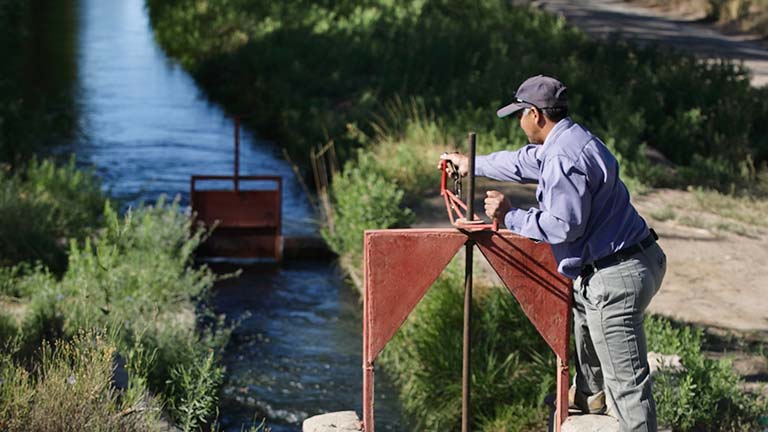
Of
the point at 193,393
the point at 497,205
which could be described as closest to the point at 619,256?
the point at 497,205

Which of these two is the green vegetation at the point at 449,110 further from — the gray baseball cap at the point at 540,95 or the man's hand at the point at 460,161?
the gray baseball cap at the point at 540,95

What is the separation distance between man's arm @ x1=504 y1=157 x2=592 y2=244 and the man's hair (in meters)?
0.26

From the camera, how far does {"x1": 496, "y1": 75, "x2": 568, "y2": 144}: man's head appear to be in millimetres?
5152

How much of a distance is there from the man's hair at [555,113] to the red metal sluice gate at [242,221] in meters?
7.27

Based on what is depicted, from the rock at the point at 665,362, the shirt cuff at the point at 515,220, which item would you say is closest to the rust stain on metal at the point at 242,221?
the rock at the point at 665,362

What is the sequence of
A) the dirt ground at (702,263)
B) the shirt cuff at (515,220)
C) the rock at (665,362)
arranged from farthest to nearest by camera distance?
the dirt ground at (702,263) → the rock at (665,362) → the shirt cuff at (515,220)

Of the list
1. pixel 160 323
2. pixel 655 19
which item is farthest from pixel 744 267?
pixel 655 19

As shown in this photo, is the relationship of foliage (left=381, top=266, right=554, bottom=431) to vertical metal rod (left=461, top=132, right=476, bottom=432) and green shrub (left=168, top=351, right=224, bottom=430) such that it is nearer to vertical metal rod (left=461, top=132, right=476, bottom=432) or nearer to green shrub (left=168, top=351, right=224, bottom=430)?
green shrub (left=168, top=351, right=224, bottom=430)

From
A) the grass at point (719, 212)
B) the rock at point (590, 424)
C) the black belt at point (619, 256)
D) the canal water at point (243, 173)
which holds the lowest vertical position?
the canal water at point (243, 173)

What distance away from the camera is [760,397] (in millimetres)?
6895

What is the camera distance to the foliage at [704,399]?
250 inches

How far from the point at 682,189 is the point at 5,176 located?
699 centimetres

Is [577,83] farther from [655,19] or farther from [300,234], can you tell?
[655,19]

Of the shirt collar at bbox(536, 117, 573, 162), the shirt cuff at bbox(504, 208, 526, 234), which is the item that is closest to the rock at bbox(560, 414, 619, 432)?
the shirt cuff at bbox(504, 208, 526, 234)
